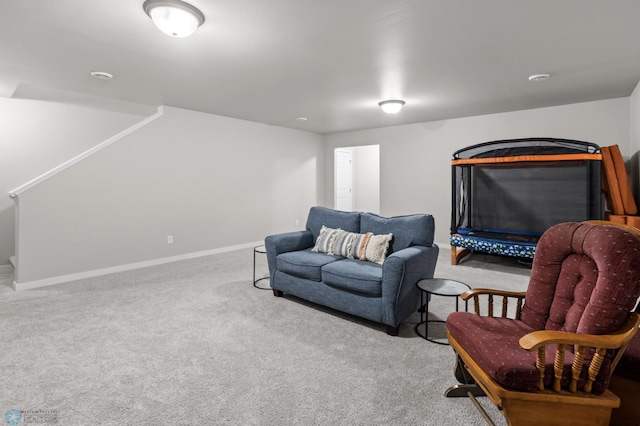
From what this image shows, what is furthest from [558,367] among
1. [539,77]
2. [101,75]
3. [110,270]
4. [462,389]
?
[110,270]

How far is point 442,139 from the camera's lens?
246 inches

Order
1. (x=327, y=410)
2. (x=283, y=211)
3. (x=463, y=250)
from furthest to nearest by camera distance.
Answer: (x=283, y=211), (x=463, y=250), (x=327, y=410)

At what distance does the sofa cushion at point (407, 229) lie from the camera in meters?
3.19

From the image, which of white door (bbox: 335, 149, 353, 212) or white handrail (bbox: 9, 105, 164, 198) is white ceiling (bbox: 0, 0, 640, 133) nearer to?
white handrail (bbox: 9, 105, 164, 198)

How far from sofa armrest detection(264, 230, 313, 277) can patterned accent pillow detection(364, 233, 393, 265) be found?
2.83 feet

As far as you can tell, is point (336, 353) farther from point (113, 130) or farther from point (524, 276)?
point (113, 130)

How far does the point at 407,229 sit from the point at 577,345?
191cm

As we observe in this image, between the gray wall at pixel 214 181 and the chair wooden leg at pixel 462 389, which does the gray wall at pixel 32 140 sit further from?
the chair wooden leg at pixel 462 389

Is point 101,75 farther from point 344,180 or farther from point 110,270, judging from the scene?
point 344,180

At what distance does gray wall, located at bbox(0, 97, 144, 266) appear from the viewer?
15.3 feet

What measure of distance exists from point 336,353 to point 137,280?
9.86 ft

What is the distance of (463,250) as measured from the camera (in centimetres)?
523

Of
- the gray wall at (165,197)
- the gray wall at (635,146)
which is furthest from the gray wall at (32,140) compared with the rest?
the gray wall at (635,146)

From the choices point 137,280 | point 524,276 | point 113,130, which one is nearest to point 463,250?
point 524,276
